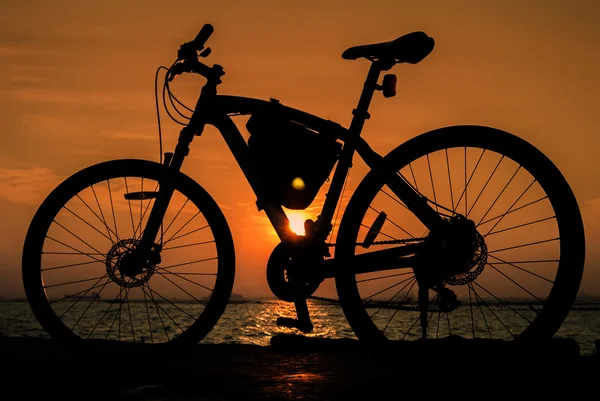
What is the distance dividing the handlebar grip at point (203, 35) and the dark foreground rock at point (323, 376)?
2.09 meters

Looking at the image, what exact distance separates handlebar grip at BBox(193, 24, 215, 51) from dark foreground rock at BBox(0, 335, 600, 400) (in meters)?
2.09

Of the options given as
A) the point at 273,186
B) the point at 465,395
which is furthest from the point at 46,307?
the point at 465,395

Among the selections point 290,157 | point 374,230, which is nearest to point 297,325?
point 374,230

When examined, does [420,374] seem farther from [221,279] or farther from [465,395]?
[221,279]

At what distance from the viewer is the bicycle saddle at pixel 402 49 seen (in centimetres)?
363

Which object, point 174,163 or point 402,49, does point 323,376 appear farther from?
point 402,49

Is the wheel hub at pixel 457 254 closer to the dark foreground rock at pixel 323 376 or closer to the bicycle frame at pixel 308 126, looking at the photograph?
the bicycle frame at pixel 308 126

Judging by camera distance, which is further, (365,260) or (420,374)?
(365,260)

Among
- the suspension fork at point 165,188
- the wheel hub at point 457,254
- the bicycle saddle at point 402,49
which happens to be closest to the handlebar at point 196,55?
the suspension fork at point 165,188

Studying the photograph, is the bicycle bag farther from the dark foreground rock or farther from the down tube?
the dark foreground rock

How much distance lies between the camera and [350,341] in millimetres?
5664

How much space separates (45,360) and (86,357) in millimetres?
631

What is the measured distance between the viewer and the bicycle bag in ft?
12.6

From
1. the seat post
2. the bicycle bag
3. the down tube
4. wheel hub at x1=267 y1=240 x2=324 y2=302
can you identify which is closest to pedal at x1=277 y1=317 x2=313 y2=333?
wheel hub at x1=267 y1=240 x2=324 y2=302
